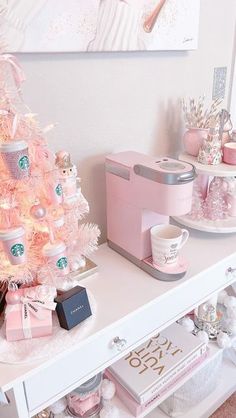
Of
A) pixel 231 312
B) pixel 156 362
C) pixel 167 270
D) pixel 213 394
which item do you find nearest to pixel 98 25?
pixel 167 270

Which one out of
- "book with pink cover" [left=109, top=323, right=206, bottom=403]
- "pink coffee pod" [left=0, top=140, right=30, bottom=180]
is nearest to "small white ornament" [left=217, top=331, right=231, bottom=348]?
"book with pink cover" [left=109, top=323, right=206, bottom=403]

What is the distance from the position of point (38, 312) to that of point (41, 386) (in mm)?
151

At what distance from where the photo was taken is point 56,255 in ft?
2.50

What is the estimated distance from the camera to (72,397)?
3.54 feet

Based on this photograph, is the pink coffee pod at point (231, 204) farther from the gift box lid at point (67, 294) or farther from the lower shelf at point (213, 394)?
the gift box lid at point (67, 294)

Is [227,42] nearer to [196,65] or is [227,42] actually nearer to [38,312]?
[196,65]

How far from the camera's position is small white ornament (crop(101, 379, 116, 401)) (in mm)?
1122

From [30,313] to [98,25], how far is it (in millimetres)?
717

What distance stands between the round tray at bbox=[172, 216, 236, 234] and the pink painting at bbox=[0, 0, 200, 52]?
536 millimetres

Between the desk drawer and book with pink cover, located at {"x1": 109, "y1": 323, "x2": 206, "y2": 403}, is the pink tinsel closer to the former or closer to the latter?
the desk drawer

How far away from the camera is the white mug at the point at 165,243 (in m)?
0.92

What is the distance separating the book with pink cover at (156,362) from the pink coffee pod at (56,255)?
0.51m

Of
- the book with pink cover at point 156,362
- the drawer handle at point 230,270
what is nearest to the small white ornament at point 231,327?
the book with pink cover at point 156,362

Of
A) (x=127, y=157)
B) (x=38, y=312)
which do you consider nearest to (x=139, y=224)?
(x=127, y=157)
